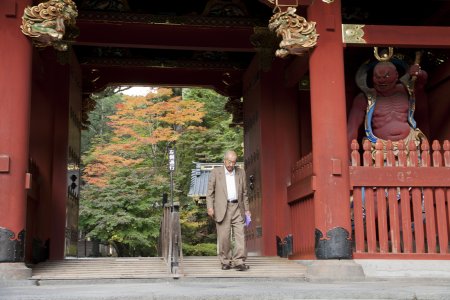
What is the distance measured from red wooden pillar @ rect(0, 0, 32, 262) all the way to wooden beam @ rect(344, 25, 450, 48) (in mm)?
4066

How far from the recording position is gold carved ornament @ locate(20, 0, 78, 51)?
24.0 ft

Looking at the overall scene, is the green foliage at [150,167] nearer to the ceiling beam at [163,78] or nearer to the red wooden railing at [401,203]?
the ceiling beam at [163,78]

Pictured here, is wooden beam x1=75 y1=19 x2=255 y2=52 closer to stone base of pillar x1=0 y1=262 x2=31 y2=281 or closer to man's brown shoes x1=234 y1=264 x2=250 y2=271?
man's brown shoes x1=234 y1=264 x2=250 y2=271

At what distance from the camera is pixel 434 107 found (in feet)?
34.1

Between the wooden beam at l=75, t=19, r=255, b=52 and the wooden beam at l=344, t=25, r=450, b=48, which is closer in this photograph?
the wooden beam at l=344, t=25, r=450, b=48

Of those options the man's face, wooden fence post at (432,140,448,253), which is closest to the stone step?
the man's face

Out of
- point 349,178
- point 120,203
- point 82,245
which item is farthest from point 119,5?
point 82,245

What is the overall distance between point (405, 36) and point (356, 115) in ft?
6.41

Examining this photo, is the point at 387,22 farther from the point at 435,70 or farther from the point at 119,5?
the point at 119,5

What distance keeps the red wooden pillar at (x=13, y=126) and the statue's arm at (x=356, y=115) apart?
4.92 meters

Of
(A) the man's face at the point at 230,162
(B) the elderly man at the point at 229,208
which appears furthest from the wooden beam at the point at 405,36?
(B) the elderly man at the point at 229,208

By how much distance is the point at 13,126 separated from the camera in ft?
23.4

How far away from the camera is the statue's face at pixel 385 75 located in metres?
9.57

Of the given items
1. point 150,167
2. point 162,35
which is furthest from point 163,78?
point 150,167
